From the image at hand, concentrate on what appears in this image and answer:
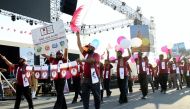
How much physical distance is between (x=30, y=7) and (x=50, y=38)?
9.01m

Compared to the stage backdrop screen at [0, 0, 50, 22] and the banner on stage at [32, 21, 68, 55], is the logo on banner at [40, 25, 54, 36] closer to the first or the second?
the banner on stage at [32, 21, 68, 55]

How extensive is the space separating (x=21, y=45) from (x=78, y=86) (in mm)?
11538

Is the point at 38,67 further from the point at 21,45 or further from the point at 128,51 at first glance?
the point at 21,45

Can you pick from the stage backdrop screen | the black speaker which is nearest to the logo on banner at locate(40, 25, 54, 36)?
the stage backdrop screen

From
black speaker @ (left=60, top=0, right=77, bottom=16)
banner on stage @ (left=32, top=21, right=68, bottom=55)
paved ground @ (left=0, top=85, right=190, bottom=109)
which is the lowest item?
paved ground @ (left=0, top=85, right=190, bottom=109)

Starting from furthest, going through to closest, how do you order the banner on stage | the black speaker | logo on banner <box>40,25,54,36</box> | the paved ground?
1. the black speaker
2. the paved ground
3. logo on banner <box>40,25,54,36</box>
4. the banner on stage

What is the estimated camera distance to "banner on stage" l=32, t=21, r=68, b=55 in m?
10.3

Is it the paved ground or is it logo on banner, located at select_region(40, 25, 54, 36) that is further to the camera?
the paved ground

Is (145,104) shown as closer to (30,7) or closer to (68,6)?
(68,6)

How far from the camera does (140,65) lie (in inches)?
574

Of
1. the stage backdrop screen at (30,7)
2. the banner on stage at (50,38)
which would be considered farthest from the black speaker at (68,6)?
the banner on stage at (50,38)

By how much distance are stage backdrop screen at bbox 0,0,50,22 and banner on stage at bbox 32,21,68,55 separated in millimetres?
7399

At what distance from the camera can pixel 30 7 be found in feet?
62.7

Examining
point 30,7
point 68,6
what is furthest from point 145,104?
point 30,7
